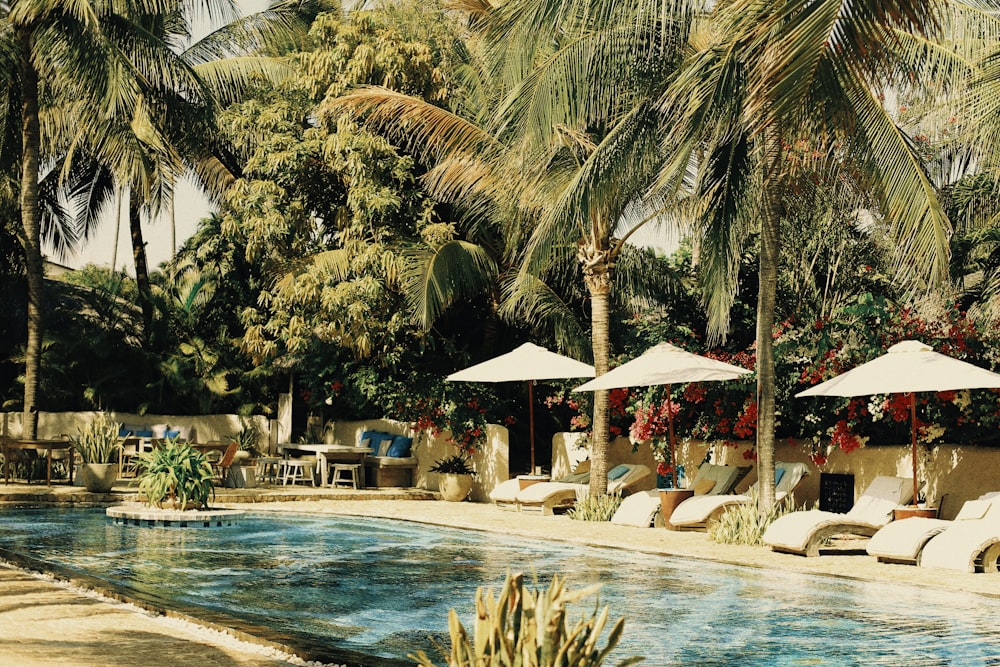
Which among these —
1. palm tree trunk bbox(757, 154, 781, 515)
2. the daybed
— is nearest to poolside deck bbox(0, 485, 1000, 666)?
the daybed

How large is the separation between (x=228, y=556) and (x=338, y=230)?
9035mm

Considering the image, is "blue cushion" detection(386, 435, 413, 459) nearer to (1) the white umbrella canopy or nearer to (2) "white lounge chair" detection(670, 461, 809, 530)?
(1) the white umbrella canopy

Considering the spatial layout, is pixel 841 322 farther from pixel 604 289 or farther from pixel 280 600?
pixel 280 600

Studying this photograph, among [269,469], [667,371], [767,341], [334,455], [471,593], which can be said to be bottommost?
[471,593]

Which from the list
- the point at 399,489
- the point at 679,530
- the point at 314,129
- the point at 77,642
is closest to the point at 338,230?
the point at 314,129

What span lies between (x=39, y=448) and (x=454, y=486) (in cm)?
640

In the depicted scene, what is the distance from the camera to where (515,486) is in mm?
17641

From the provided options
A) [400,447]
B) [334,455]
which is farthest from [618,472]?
[334,455]

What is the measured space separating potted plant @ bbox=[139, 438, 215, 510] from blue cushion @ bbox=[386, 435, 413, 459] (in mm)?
5369

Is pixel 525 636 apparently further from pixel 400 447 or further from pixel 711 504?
pixel 400 447

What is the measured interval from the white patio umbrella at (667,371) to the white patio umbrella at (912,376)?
1573mm

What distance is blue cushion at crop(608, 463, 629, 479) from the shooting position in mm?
17459

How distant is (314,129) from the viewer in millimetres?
20172

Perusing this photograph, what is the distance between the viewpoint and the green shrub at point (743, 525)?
42.8ft
